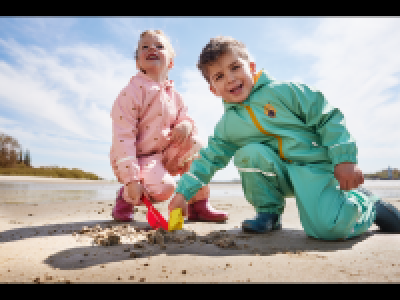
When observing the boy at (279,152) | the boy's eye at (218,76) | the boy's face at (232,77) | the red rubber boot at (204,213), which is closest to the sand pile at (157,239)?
the boy at (279,152)

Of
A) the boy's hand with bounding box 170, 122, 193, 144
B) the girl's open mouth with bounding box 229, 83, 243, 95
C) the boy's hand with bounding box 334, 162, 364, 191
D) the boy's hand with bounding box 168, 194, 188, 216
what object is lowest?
the boy's hand with bounding box 168, 194, 188, 216

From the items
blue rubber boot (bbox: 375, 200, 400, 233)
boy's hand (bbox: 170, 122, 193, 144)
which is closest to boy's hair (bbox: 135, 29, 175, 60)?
boy's hand (bbox: 170, 122, 193, 144)

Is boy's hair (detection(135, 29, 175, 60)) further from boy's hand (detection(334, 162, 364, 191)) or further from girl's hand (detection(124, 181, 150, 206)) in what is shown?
boy's hand (detection(334, 162, 364, 191))

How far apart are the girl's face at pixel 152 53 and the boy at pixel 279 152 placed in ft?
2.40

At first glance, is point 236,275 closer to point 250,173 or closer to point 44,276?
point 44,276

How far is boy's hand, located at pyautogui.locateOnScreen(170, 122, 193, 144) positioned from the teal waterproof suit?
53 cm

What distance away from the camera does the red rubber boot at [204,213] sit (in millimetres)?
2940

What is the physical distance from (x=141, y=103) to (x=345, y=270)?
7.39 feet

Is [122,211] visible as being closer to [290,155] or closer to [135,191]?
[135,191]

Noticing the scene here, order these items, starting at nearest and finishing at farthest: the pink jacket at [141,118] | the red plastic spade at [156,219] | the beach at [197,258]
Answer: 1. the beach at [197,258]
2. the red plastic spade at [156,219]
3. the pink jacket at [141,118]

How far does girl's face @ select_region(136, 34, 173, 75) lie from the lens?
2.92 meters

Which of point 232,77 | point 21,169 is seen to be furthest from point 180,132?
point 21,169

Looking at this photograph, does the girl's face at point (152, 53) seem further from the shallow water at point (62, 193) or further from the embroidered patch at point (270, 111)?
the shallow water at point (62, 193)
